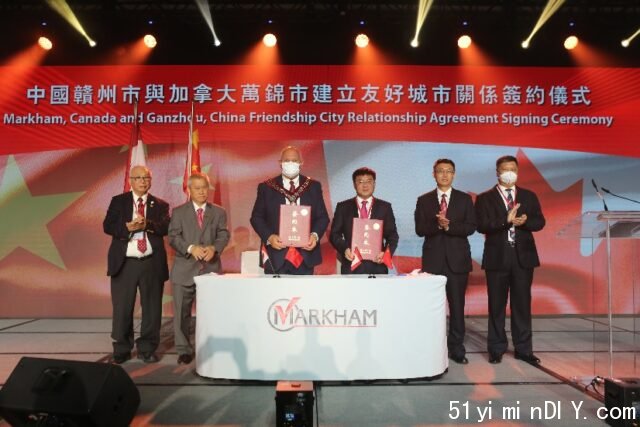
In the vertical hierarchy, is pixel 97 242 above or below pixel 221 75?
below

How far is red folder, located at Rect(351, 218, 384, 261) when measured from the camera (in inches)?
144

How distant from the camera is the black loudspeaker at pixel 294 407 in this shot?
233 cm

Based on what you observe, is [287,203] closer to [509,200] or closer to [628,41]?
[509,200]

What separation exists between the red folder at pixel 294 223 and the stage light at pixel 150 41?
374 centimetres

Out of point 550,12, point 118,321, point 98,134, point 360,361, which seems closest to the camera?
point 360,361

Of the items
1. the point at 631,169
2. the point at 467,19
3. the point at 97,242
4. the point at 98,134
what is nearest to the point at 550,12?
the point at 467,19

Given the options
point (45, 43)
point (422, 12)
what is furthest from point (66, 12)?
point (422, 12)

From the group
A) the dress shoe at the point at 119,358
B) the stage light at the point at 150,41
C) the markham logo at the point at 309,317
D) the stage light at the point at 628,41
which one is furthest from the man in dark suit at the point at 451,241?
the stage light at the point at 150,41

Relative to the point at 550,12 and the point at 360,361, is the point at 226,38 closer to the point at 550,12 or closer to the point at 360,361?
the point at 550,12

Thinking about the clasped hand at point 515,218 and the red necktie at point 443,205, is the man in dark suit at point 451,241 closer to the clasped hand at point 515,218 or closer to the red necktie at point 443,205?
the red necktie at point 443,205

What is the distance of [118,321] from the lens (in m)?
4.07

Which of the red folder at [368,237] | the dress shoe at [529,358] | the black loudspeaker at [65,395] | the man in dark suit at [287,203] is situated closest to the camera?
the black loudspeaker at [65,395]

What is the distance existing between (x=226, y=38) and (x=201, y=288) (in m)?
3.84

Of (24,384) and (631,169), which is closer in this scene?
(24,384)
